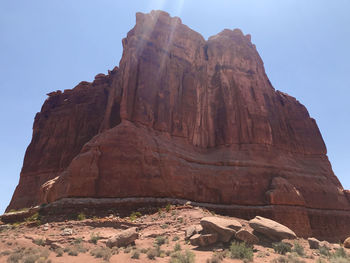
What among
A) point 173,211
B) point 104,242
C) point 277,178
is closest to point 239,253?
point 104,242

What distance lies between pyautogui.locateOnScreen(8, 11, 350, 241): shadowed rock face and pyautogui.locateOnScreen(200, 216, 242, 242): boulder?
39.4ft

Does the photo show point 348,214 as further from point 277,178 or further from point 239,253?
point 239,253

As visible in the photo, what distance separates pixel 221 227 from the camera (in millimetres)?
12000

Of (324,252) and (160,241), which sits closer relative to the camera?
(324,252)

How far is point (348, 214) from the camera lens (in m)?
35.3

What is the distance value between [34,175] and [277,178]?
36546 millimetres

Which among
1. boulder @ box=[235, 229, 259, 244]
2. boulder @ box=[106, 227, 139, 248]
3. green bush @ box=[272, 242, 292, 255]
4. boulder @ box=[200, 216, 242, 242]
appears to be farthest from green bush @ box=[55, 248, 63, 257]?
green bush @ box=[272, 242, 292, 255]

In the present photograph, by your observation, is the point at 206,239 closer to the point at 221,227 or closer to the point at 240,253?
the point at 221,227

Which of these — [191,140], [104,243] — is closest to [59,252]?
[104,243]

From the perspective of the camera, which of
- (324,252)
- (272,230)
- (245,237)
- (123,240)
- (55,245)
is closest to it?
(245,237)

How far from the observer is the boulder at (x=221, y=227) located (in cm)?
1185

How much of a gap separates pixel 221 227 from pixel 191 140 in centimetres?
2209

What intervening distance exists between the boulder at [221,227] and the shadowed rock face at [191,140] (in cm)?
1201

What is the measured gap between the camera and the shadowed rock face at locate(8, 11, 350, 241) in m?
25.0
